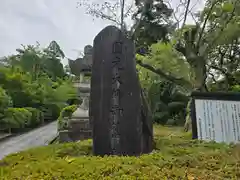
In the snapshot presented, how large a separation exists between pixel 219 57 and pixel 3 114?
Result: 34.1 ft

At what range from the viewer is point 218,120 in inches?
194

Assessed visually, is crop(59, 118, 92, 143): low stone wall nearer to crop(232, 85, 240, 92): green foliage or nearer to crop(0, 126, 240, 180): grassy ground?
crop(0, 126, 240, 180): grassy ground

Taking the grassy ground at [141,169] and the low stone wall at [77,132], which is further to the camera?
the low stone wall at [77,132]

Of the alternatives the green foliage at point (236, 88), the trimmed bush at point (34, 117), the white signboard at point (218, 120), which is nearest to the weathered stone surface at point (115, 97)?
the white signboard at point (218, 120)

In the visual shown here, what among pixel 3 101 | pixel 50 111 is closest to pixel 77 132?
pixel 3 101

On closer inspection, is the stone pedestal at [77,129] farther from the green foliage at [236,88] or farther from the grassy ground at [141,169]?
the green foliage at [236,88]

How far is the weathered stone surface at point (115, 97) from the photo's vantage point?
372 cm

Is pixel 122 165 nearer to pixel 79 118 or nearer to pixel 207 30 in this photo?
pixel 79 118

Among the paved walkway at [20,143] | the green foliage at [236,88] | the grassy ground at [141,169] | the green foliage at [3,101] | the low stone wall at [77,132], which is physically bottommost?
the paved walkway at [20,143]

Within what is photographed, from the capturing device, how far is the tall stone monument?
3.72m

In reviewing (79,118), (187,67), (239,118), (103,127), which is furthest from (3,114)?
(239,118)

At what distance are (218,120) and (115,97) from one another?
92.4 inches

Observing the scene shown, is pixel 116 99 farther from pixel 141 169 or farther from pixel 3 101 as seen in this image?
pixel 3 101

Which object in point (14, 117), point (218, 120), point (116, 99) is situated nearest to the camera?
point (116, 99)
